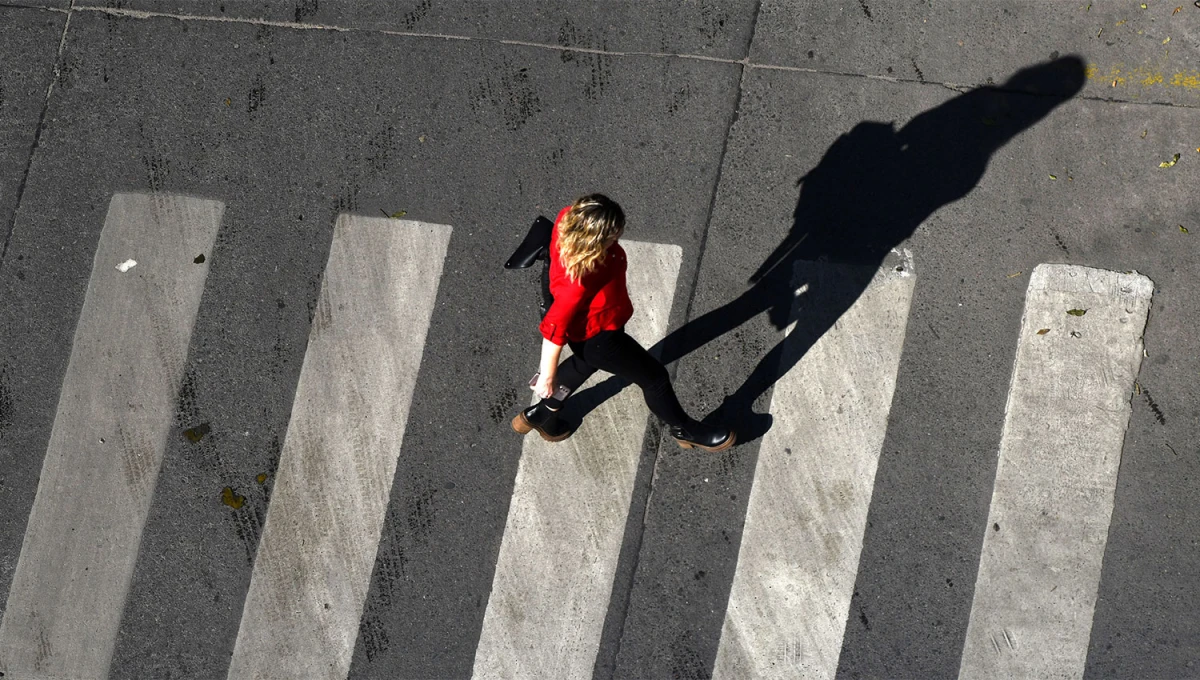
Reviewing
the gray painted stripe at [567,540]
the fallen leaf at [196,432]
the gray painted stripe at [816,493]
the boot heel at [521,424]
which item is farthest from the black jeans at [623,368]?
the fallen leaf at [196,432]

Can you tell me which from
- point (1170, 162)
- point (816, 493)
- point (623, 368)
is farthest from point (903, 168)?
point (623, 368)

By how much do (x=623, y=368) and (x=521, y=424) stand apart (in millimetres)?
906

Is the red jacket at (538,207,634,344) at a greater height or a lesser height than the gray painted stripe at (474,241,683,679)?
greater

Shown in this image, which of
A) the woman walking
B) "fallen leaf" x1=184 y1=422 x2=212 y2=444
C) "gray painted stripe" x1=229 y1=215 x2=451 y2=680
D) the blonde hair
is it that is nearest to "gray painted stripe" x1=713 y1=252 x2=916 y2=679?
the woman walking

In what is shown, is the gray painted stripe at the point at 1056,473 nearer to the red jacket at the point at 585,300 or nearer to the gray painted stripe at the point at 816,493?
the gray painted stripe at the point at 816,493

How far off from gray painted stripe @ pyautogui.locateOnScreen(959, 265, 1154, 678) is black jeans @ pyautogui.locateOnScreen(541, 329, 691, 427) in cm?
187

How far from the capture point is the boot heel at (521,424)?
4.67m

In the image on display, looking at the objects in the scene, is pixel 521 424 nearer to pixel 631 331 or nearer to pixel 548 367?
pixel 631 331

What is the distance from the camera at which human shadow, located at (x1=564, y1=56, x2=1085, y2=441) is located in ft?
16.1

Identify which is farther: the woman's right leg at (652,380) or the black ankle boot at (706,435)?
the black ankle boot at (706,435)

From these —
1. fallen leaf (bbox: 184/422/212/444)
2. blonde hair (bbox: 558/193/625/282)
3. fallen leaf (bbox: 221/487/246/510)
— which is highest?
blonde hair (bbox: 558/193/625/282)

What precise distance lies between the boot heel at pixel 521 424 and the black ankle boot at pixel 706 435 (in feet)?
2.59

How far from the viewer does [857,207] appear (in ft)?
16.5

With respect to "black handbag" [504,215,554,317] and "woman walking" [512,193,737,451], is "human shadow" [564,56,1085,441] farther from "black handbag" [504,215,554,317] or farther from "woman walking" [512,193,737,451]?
"black handbag" [504,215,554,317]
